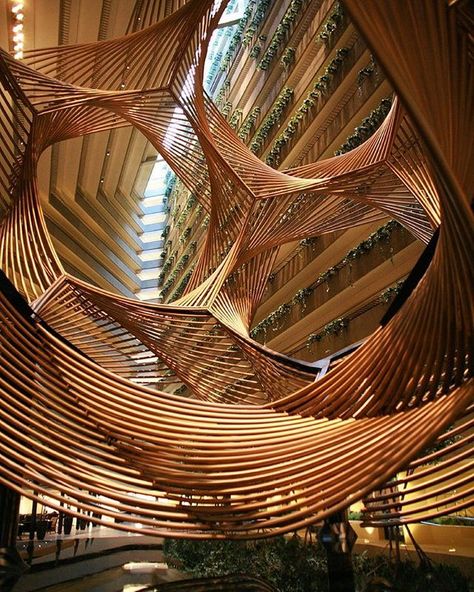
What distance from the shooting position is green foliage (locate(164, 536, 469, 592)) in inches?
169

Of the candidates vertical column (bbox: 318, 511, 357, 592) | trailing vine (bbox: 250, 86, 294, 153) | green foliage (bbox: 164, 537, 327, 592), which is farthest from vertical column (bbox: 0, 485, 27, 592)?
trailing vine (bbox: 250, 86, 294, 153)

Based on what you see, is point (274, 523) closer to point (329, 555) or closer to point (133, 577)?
point (329, 555)

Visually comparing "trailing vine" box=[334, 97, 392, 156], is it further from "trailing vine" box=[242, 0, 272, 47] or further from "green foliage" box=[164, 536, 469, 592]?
"green foliage" box=[164, 536, 469, 592]

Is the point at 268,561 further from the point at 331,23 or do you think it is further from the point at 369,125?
the point at 331,23

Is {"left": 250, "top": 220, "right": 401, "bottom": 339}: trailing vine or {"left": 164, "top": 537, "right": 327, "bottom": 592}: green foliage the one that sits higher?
{"left": 250, "top": 220, "right": 401, "bottom": 339}: trailing vine

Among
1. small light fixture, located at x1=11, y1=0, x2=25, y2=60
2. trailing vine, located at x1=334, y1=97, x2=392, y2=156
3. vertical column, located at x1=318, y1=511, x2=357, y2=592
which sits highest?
small light fixture, located at x1=11, y1=0, x2=25, y2=60

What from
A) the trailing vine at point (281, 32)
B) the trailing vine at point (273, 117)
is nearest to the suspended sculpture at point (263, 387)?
the trailing vine at point (273, 117)

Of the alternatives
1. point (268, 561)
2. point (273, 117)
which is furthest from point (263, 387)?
point (273, 117)

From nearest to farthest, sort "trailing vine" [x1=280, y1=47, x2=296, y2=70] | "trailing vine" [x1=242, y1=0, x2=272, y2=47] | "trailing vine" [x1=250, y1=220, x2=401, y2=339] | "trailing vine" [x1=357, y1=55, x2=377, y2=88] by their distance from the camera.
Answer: "trailing vine" [x1=250, y1=220, x2=401, y2=339], "trailing vine" [x1=357, y1=55, x2=377, y2=88], "trailing vine" [x1=280, y1=47, x2=296, y2=70], "trailing vine" [x1=242, y1=0, x2=272, y2=47]

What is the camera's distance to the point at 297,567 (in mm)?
5781

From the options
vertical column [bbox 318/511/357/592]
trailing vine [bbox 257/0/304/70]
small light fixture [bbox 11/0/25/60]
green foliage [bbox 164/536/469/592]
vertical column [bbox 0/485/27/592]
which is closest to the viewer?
vertical column [bbox 0/485/27/592]

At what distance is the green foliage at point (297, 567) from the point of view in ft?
14.1

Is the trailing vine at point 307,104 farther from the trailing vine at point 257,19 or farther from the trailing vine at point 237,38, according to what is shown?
the trailing vine at point 237,38

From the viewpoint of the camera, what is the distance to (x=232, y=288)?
562cm
